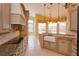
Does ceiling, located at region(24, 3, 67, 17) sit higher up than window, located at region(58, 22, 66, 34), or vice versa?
ceiling, located at region(24, 3, 67, 17)

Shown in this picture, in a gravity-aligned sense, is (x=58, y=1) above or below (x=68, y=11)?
above

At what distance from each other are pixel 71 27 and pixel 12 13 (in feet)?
2.73

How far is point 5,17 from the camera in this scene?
5.79ft

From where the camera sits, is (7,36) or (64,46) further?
(64,46)

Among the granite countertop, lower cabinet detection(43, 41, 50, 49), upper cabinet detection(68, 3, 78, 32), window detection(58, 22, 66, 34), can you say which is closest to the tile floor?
lower cabinet detection(43, 41, 50, 49)

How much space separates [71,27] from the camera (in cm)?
187

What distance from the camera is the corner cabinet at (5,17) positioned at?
5.46ft

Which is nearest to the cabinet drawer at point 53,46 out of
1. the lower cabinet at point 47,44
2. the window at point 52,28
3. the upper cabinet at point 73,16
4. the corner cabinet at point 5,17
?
the lower cabinet at point 47,44

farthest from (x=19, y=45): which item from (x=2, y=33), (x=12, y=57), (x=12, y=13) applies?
(x=12, y=13)

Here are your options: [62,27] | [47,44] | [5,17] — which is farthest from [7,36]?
[62,27]

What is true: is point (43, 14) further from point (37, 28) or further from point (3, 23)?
point (3, 23)

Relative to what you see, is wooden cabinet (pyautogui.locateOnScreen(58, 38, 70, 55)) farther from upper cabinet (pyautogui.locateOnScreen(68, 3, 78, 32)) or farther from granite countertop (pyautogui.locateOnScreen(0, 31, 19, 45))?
granite countertop (pyautogui.locateOnScreen(0, 31, 19, 45))

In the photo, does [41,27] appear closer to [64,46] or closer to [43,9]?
[43,9]

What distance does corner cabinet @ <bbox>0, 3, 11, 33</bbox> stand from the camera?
167 centimetres
